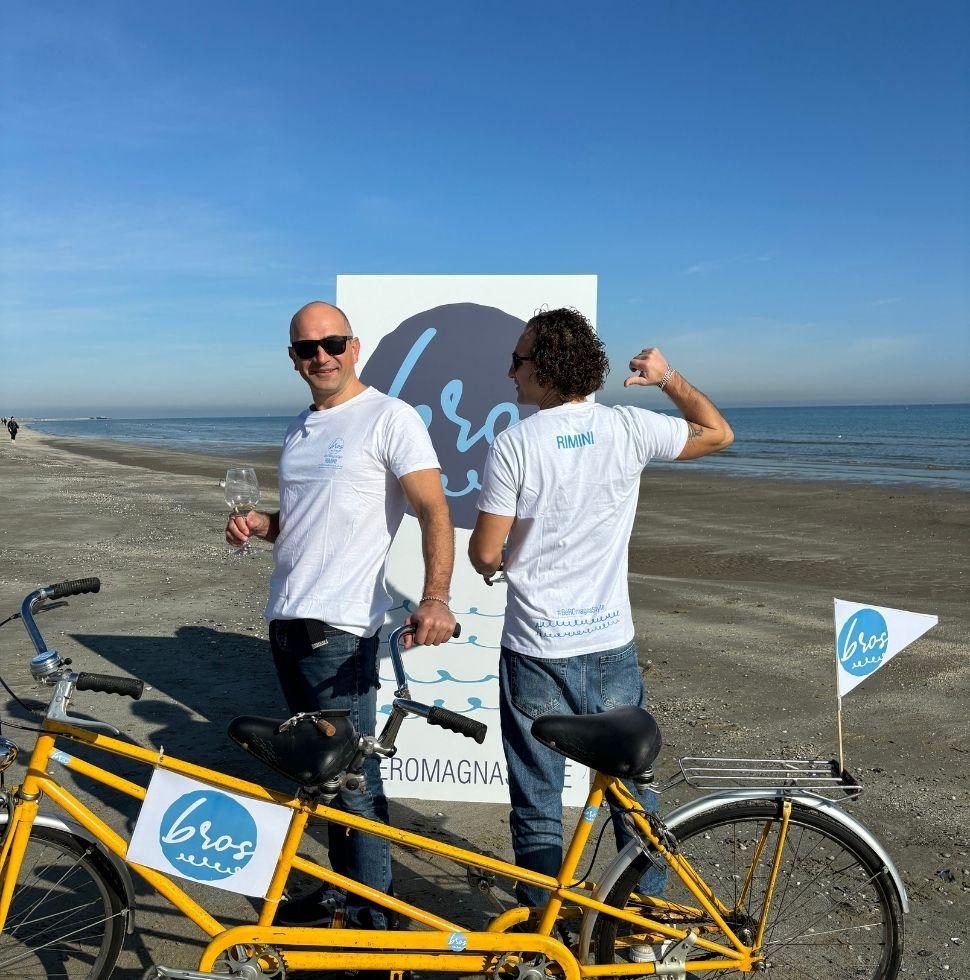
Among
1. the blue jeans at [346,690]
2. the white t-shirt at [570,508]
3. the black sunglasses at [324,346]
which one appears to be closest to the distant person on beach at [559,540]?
the white t-shirt at [570,508]

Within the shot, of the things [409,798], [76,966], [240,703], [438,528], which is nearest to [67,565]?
[240,703]

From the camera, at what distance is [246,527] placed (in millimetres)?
3121

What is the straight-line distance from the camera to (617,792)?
2.49m

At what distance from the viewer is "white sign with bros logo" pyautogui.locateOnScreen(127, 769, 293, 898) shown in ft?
7.76

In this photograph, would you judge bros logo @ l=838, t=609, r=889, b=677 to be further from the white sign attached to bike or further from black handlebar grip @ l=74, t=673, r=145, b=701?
black handlebar grip @ l=74, t=673, r=145, b=701

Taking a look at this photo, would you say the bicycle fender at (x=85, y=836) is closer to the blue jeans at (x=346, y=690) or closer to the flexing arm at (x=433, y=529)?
the blue jeans at (x=346, y=690)

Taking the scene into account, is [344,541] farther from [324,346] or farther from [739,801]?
[739,801]

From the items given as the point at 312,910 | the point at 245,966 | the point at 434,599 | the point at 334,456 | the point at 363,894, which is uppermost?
the point at 334,456

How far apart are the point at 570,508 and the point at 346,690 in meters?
0.99

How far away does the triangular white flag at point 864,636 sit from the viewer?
3.01 metres

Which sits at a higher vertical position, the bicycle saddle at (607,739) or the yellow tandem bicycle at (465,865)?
the bicycle saddle at (607,739)

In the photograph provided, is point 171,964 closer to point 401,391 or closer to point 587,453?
point 587,453

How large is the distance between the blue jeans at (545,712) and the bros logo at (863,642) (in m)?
0.77

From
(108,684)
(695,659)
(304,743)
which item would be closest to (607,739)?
(304,743)
